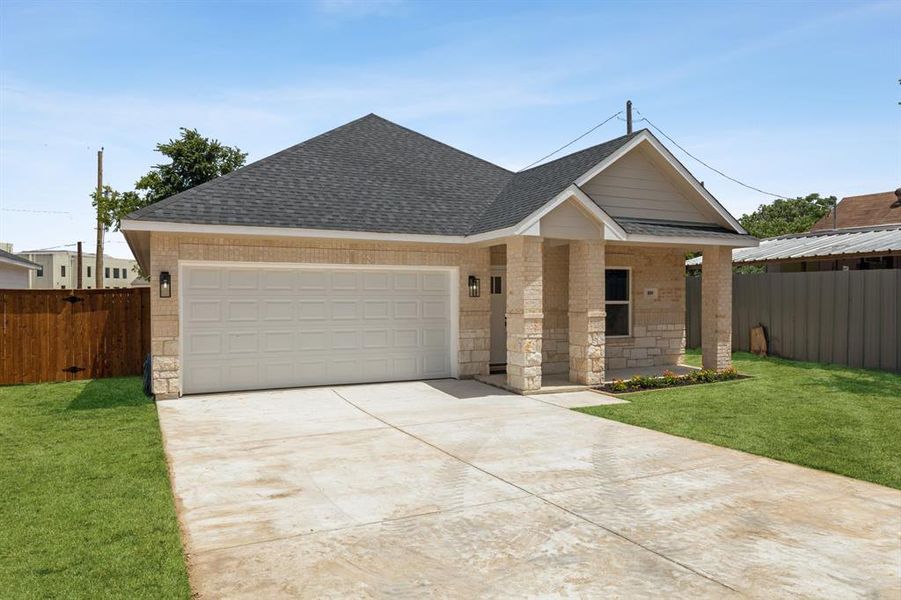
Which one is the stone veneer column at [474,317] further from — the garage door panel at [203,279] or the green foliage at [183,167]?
the green foliage at [183,167]

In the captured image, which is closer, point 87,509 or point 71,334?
point 87,509

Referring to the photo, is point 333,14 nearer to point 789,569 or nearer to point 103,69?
point 103,69

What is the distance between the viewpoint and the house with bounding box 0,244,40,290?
23.9 m

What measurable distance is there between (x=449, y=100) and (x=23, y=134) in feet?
60.4

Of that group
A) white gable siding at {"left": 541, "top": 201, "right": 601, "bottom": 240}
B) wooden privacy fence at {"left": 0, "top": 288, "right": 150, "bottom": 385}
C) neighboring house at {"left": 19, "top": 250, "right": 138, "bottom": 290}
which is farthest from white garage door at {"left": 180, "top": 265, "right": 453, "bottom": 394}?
neighboring house at {"left": 19, "top": 250, "right": 138, "bottom": 290}

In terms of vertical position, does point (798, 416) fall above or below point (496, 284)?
below

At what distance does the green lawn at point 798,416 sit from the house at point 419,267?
6.52ft

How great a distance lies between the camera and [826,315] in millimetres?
15078

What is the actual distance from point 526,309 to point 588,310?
1.51 m

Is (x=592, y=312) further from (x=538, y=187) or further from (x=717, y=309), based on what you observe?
(x=717, y=309)

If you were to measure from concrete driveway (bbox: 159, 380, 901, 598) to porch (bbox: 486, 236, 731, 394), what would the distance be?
3392 mm

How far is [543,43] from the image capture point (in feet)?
53.2

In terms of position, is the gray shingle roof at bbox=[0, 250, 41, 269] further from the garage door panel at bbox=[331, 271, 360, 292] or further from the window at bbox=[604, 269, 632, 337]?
the window at bbox=[604, 269, 632, 337]

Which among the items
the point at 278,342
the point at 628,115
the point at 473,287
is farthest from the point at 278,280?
the point at 628,115
